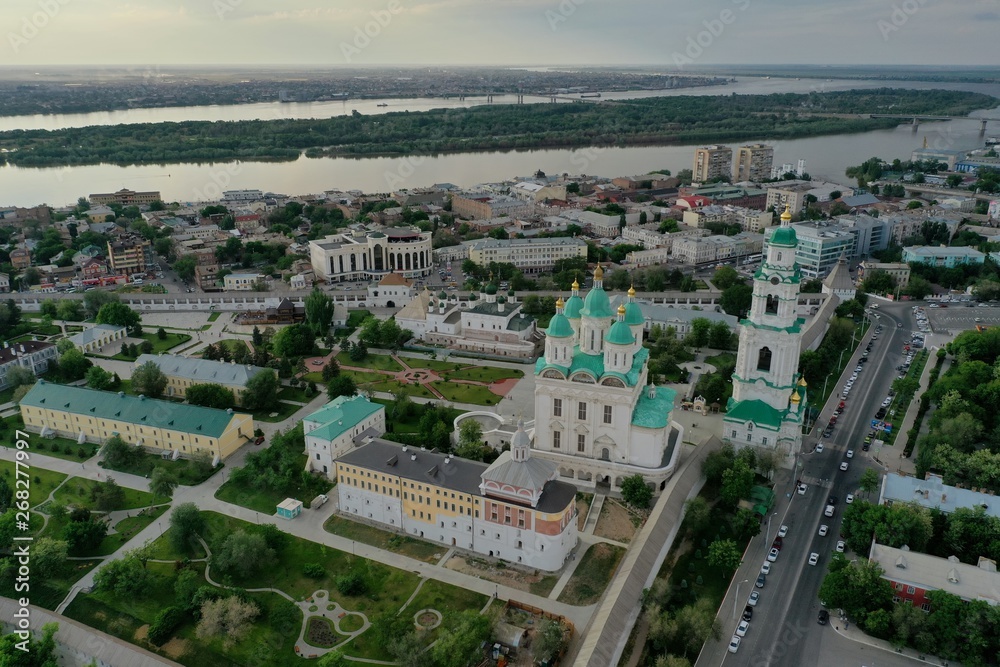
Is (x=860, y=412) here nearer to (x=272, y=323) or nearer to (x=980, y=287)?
(x=980, y=287)

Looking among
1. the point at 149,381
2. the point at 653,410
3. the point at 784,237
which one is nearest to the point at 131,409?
the point at 149,381

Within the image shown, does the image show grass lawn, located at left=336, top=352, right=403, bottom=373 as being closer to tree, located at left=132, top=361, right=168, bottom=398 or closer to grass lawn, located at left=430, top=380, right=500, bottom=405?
grass lawn, located at left=430, top=380, right=500, bottom=405

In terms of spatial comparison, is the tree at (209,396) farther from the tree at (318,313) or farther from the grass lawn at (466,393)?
the tree at (318,313)

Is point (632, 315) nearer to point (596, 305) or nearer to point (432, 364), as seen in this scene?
point (596, 305)

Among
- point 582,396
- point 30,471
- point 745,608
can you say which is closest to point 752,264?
point 582,396

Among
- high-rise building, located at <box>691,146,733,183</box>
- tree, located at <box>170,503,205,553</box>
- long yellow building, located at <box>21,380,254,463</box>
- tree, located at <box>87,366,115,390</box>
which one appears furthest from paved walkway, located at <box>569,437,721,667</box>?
high-rise building, located at <box>691,146,733,183</box>

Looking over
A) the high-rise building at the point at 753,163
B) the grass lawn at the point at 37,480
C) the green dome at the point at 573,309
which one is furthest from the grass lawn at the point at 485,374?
the high-rise building at the point at 753,163
